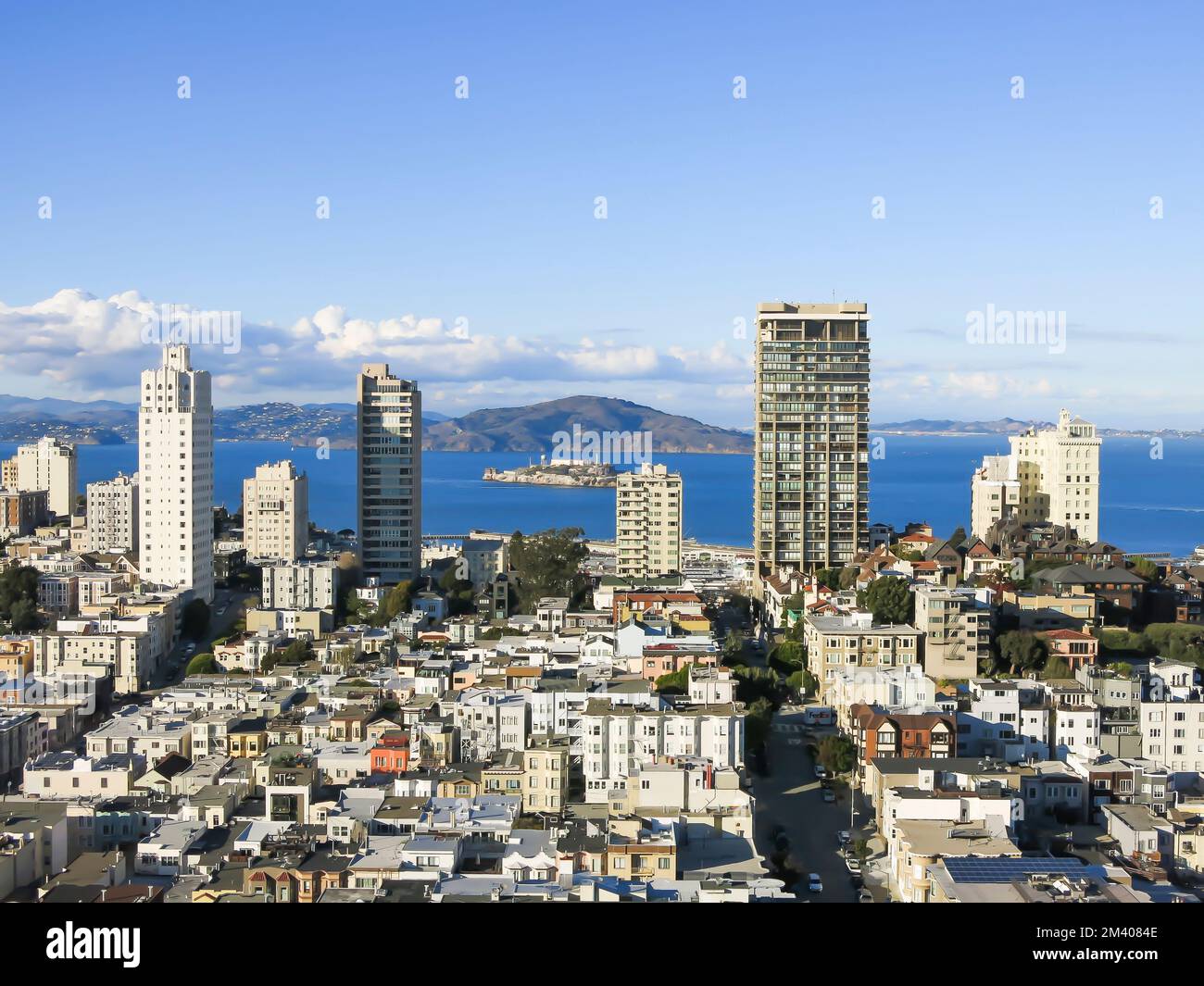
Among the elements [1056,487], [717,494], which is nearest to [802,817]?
[1056,487]

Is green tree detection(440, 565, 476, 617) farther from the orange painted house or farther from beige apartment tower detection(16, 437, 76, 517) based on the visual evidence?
beige apartment tower detection(16, 437, 76, 517)

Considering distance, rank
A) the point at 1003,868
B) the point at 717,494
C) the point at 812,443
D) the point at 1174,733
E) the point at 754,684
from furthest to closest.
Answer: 1. the point at 717,494
2. the point at 812,443
3. the point at 754,684
4. the point at 1174,733
5. the point at 1003,868

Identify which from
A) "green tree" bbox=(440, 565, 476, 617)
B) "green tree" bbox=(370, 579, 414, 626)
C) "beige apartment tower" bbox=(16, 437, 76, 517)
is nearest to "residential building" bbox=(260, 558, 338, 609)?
"green tree" bbox=(370, 579, 414, 626)

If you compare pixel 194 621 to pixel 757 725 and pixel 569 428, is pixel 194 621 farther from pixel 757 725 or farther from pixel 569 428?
pixel 569 428

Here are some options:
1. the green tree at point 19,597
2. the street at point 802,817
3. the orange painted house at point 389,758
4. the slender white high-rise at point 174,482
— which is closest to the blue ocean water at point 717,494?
the slender white high-rise at point 174,482

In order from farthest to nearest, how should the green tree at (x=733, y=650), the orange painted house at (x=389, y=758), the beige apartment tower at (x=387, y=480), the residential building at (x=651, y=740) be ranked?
the beige apartment tower at (x=387, y=480), the green tree at (x=733, y=650), the orange painted house at (x=389, y=758), the residential building at (x=651, y=740)

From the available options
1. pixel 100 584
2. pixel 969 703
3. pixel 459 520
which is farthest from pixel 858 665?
pixel 459 520

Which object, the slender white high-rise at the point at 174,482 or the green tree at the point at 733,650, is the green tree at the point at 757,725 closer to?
the green tree at the point at 733,650
